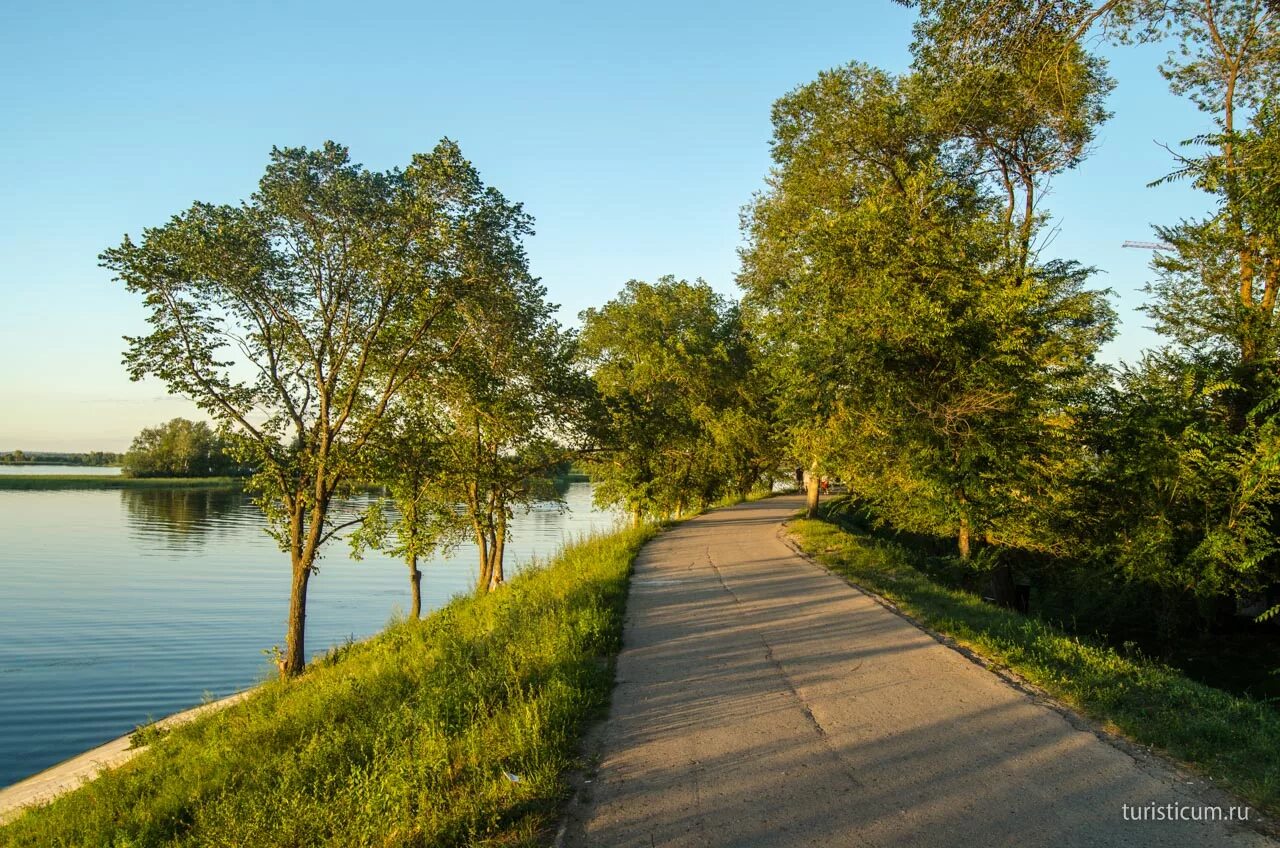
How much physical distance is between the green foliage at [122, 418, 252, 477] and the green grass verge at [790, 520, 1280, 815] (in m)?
104

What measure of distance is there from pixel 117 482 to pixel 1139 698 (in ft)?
376

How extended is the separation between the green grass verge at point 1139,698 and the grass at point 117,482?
98.6 meters

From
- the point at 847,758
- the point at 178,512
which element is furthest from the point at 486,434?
the point at 178,512

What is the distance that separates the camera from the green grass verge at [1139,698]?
17.0 feet

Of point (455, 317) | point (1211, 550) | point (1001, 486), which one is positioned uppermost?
point (455, 317)

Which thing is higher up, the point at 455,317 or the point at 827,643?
the point at 455,317

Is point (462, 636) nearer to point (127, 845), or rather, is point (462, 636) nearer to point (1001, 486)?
point (127, 845)

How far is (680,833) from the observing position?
14.1 ft

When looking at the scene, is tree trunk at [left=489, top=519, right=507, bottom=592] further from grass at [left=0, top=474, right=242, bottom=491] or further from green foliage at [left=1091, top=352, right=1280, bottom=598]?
grass at [left=0, top=474, right=242, bottom=491]

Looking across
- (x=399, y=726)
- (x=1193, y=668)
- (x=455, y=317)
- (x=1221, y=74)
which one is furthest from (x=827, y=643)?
(x=1221, y=74)

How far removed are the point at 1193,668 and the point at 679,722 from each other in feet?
39.2

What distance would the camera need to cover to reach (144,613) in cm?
2514

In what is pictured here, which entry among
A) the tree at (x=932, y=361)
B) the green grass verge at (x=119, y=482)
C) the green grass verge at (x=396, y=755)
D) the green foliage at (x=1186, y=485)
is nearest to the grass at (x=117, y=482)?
the green grass verge at (x=119, y=482)

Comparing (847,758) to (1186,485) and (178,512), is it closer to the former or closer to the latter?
(1186,485)
